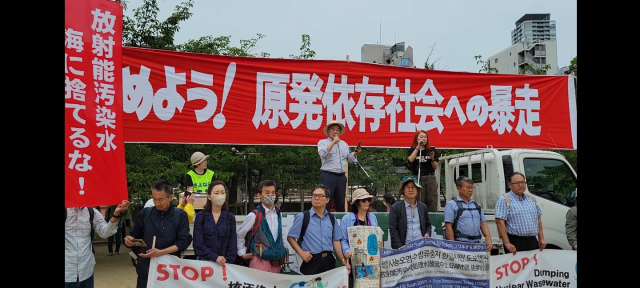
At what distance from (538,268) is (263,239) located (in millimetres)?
3080

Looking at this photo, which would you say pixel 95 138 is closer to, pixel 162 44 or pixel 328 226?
pixel 328 226

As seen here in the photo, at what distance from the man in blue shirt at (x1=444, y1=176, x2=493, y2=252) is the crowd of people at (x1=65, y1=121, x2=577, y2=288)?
1 centimetres

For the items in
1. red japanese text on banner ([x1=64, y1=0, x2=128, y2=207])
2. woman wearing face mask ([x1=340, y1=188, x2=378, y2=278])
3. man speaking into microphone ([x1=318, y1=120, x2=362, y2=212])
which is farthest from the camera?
man speaking into microphone ([x1=318, y1=120, x2=362, y2=212])

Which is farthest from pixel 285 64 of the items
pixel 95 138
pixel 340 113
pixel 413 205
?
pixel 95 138

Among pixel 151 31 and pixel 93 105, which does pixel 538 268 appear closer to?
pixel 93 105

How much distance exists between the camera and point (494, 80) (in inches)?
305

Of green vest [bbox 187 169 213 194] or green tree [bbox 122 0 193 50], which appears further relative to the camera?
green tree [bbox 122 0 193 50]

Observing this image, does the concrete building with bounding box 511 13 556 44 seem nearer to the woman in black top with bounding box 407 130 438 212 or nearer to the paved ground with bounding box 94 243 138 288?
the paved ground with bounding box 94 243 138 288

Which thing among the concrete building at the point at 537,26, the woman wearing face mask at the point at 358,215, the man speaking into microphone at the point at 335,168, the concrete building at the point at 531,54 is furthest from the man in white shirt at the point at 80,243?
the concrete building at the point at 537,26

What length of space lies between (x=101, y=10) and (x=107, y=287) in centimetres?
604

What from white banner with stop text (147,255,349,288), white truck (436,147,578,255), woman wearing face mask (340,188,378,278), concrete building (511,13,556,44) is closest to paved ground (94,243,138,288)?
white banner with stop text (147,255,349,288)

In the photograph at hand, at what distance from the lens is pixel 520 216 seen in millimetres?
5555

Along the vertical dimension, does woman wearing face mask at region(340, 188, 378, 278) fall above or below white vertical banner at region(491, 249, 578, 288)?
above

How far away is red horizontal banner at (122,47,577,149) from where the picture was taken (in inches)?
262
